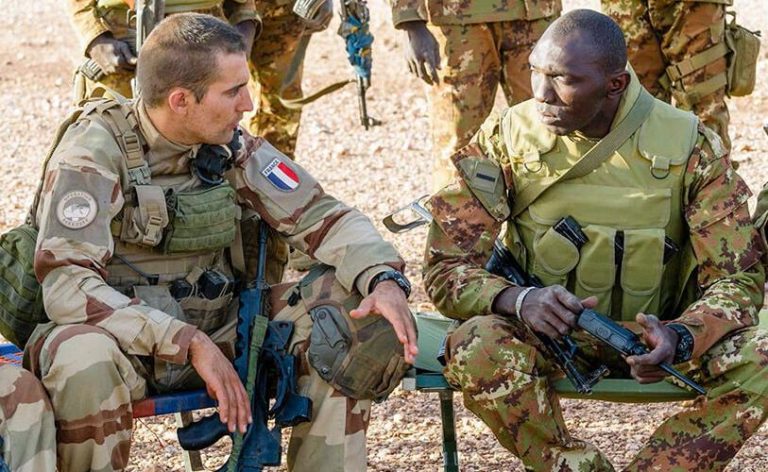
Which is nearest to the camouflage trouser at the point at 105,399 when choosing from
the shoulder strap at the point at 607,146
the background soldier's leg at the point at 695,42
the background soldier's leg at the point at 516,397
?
the background soldier's leg at the point at 516,397

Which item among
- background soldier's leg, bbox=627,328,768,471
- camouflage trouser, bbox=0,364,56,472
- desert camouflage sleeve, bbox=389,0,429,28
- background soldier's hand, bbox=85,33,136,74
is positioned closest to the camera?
camouflage trouser, bbox=0,364,56,472

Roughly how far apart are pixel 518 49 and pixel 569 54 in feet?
6.36

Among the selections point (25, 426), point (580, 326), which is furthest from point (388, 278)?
point (25, 426)

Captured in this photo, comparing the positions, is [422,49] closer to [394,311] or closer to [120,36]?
[120,36]

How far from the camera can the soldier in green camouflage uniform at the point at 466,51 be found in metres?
6.20

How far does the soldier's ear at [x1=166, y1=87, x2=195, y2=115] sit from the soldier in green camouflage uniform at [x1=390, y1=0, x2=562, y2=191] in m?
2.13

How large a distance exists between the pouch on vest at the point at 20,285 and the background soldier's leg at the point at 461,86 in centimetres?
246

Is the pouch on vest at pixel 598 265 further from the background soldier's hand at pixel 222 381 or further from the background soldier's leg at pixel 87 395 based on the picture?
the background soldier's leg at pixel 87 395

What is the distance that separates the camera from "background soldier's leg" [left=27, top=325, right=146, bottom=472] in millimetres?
3801

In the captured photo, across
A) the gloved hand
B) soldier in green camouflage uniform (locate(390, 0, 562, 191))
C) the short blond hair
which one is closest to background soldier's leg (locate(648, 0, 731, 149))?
soldier in green camouflage uniform (locate(390, 0, 562, 191))

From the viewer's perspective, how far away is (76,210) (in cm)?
398

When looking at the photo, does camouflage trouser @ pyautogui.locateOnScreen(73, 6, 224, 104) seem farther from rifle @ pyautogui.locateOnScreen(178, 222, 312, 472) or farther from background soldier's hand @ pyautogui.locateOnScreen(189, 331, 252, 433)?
background soldier's hand @ pyautogui.locateOnScreen(189, 331, 252, 433)

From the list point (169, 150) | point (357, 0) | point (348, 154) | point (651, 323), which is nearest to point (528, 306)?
point (651, 323)

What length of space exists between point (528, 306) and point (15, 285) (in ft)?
4.66
